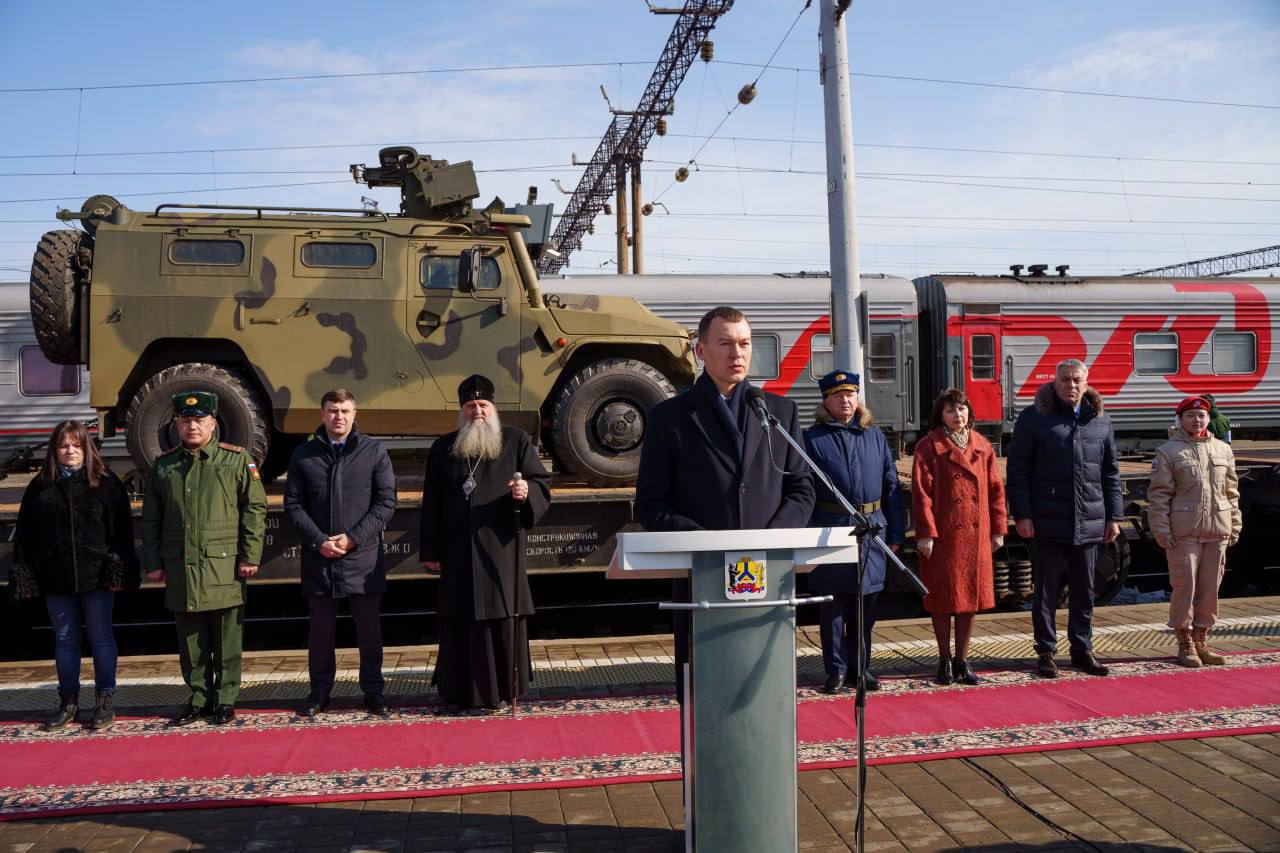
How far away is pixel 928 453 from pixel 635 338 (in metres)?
2.99

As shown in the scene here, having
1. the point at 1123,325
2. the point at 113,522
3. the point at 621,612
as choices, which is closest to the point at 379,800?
the point at 113,522

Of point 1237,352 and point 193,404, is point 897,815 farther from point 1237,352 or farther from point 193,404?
point 1237,352

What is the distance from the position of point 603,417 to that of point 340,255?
2.41m

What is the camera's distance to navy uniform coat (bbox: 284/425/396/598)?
19.3ft

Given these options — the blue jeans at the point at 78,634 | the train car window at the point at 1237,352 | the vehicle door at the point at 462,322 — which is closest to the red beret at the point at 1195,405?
the vehicle door at the point at 462,322

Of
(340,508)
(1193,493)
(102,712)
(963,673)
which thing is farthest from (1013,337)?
(102,712)

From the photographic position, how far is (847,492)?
604cm

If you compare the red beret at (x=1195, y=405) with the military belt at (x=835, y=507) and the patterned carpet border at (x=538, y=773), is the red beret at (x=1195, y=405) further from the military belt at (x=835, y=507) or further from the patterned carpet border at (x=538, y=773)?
the military belt at (x=835, y=507)

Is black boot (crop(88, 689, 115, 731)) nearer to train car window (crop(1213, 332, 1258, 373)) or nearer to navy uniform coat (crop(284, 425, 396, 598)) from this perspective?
navy uniform coat (crop(284, 425, 396, 598))

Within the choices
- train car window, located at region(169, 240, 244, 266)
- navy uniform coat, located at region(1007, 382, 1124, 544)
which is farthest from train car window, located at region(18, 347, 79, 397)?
navy uniform coat, located at region(1007, 382, 1124, 544)

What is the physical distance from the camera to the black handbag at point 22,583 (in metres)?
5.63

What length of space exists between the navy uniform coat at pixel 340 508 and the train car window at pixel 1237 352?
1500 centimetres

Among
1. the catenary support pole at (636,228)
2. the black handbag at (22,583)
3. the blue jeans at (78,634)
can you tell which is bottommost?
the blue jeans at (78,634)

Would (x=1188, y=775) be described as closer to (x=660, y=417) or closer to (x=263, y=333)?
(x=660, y=417)
